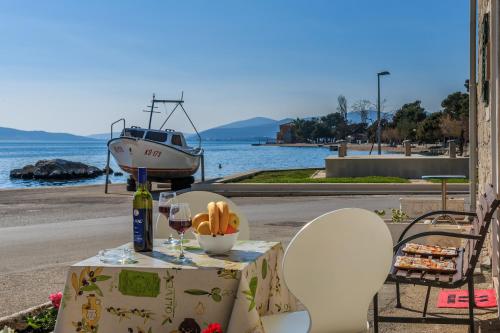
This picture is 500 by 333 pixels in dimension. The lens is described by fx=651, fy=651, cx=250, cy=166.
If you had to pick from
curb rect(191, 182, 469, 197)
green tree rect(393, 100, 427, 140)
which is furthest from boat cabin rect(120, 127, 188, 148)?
green tree rect(393, 100, 427, 140)

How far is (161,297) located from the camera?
3008mm

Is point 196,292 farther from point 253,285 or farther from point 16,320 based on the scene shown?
point 16,320

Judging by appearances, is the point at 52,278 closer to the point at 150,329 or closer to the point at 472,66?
the point at 150,329

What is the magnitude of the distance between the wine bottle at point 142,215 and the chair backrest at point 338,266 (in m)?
0.79

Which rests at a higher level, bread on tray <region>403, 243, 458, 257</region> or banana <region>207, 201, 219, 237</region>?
banana <region>207, 201, 219, 237</region>

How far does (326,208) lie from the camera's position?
13094 mm

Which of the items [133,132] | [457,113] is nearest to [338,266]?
[133,132]

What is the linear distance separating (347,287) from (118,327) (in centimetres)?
110

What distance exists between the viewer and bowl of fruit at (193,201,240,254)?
331 cm

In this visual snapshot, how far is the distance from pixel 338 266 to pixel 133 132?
22.1 metres

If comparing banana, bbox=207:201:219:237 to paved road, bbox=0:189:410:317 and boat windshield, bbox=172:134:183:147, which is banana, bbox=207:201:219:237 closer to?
paved road, bbox=0:189:410:317

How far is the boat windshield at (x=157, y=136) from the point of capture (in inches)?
955

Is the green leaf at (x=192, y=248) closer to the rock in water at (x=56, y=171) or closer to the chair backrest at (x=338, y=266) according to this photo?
the chair backrest at (x=338, y=266)

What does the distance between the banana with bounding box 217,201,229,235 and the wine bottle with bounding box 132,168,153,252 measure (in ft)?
1.16
